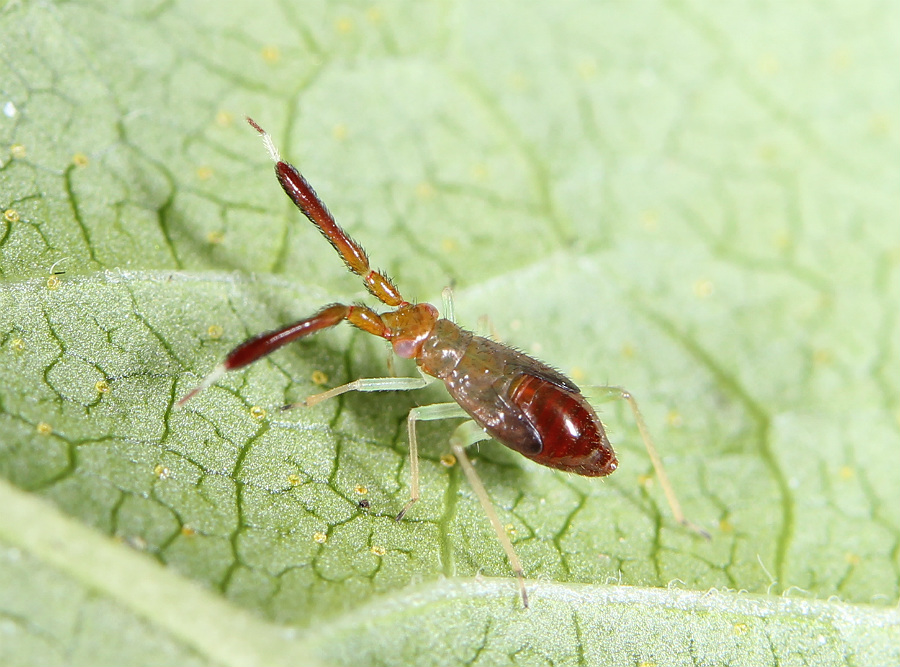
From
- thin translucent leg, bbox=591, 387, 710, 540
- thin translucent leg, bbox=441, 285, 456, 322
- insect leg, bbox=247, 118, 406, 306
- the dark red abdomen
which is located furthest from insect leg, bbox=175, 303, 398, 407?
thin translucent leg, bbox=591, 387, 710, 540

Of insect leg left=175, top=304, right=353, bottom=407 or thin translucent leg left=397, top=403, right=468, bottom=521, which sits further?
thin translucent leg left=397, top=403, right=468, bottom=521

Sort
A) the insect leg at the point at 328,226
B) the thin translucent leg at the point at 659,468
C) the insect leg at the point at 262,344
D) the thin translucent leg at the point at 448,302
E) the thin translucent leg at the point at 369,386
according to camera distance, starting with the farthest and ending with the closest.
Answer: the thin translucent leg at the point at 448,302, the thin translucent leg at the point at 659,468, the thin translucent leg at the point at 369,386, the insect leg at the point at 328,226, the insect leg at the point at 262,344

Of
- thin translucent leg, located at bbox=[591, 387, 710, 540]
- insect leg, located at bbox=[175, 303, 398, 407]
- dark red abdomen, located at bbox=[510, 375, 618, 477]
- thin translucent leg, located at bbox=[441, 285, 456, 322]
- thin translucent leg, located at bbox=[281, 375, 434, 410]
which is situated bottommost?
thin translucent leg, located at bbox=[591, 387, 710, 540]

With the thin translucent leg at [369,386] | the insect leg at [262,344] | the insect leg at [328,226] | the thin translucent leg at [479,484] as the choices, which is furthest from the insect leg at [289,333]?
the thin translucent leg at [479,484]

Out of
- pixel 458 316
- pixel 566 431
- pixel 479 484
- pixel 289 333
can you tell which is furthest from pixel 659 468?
pixel 289 333

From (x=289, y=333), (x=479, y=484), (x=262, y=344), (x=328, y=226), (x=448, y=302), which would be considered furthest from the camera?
(x=448, y=302)

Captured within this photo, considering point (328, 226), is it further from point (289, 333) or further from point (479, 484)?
point (479, 484)

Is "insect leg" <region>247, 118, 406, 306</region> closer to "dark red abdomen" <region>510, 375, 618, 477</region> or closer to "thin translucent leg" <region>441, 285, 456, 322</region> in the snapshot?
"thin translucent leg" <region>441, 285, 456, 322</region>

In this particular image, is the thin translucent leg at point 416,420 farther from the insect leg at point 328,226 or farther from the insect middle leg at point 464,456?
the insect leg at point 328,226
